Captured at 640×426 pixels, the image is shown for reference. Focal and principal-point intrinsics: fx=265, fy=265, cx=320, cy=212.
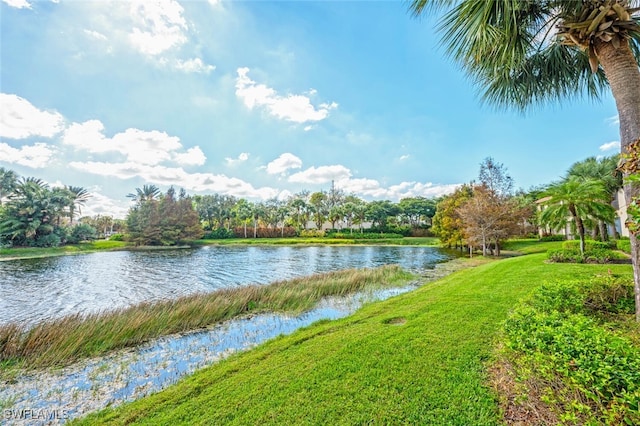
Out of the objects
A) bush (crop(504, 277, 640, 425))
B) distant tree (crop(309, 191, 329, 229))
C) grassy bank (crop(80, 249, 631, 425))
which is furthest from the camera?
distant tree (crop(309, 191, 329, 229))

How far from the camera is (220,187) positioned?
192ft

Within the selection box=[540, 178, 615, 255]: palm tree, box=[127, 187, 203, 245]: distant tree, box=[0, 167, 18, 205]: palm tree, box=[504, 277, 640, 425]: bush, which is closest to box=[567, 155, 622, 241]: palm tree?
box=[540, 178, 615, 255]: palm tree

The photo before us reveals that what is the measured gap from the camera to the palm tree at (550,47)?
3068mm

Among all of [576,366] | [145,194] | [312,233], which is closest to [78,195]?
[145,194]

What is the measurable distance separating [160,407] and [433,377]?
126 inches

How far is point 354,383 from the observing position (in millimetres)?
3023

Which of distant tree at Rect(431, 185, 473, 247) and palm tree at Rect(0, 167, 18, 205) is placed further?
palm tree at Rect(0, 167, 18, 205)

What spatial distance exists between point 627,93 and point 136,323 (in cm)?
964

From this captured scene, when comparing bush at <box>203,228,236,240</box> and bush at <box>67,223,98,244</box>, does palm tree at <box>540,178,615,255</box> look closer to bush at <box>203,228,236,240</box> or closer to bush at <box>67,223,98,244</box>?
bush at <box>67,223,98,244</box>

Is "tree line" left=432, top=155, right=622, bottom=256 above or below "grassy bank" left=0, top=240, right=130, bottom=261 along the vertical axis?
above

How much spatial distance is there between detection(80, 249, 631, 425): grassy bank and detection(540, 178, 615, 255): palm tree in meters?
8.32

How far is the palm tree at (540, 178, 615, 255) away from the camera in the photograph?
32.2 ft

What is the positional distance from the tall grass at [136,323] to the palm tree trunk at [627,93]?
285 inches

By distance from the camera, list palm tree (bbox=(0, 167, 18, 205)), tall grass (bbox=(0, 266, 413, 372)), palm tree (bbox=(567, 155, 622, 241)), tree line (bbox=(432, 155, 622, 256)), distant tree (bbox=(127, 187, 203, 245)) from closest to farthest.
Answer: tall grass (bbox=(0, 266, 413, 372)), tree line (bbox=(432, 155, 622, 256)), palm tree (bbox=(567, 155, 622, 241)), palm tree (bbox=(0, 167, 18, 205)), distant tree (bbox=(127, 187, 203, 245))
